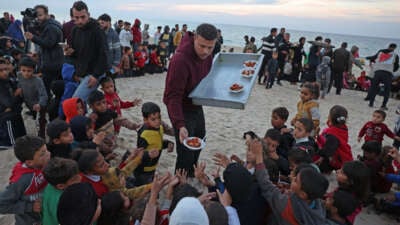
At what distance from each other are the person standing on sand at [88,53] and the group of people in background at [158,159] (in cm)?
1

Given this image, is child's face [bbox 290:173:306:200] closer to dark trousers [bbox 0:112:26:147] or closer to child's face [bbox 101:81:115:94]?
child's face [bbox 101:81:115:94]

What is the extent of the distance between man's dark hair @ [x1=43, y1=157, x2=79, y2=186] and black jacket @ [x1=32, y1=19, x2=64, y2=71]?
324 centimetres

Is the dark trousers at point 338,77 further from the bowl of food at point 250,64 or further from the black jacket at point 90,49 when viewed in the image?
the black jacket at point 90,49

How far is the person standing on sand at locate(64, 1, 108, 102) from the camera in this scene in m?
4.01

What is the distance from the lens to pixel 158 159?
3434 mm

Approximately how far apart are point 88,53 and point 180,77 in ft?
6.10

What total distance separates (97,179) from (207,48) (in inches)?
60.9

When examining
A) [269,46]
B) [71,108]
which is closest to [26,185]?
[71,108]

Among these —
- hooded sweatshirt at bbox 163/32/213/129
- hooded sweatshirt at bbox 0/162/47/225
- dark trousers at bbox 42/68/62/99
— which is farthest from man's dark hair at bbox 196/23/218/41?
dark trousers at bbox 42/68/62/99

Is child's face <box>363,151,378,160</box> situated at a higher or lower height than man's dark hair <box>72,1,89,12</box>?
lower

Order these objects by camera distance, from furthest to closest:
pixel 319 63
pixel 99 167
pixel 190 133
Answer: pixel 319 63 → pixel 190 133 → pixel 99 167

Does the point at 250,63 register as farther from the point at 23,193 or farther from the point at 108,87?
the point at 23,193

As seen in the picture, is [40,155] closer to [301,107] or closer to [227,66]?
[227,66]

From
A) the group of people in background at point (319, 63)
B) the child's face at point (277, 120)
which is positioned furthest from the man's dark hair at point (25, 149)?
the group of people in background at point (319, 63)
